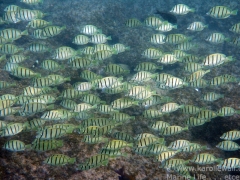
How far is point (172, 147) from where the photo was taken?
554 cm

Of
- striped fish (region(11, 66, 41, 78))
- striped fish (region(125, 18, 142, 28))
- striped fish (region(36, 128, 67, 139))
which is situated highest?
striped fish (region(125, 18, 142, 28))

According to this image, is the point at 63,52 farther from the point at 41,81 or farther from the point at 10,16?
the point at 10,16

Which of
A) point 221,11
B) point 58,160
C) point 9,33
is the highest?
point 221,11

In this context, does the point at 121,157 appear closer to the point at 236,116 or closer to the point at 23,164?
the point at 23,164

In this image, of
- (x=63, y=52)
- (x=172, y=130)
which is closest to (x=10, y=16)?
(x=63, y=52)

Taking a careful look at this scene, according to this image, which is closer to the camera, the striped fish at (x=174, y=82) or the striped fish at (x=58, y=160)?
the striped fish at (x=58, y=160)

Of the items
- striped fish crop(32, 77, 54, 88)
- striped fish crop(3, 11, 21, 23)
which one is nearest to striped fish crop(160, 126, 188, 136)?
striped fish crop(32, 77, 54, 88)

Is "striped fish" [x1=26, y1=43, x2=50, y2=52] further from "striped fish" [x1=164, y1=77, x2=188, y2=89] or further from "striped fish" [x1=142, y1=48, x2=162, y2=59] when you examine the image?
"striped fish" [x1=164, y1=77, x2=188, y2=89]

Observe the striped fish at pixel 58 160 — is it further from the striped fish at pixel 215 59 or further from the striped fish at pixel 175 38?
the striped fish at pixel 175 38

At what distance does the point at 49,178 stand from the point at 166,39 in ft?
21.0

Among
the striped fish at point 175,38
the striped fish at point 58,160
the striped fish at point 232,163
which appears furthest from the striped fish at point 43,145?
the striped fish at point 175,38

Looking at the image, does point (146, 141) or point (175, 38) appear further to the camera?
point (175, 38)

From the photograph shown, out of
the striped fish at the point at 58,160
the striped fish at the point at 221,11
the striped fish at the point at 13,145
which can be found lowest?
the striped fish at the point at 58,160

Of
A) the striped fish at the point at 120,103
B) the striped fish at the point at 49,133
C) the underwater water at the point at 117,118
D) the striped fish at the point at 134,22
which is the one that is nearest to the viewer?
the striped fish at the point at 49,133
